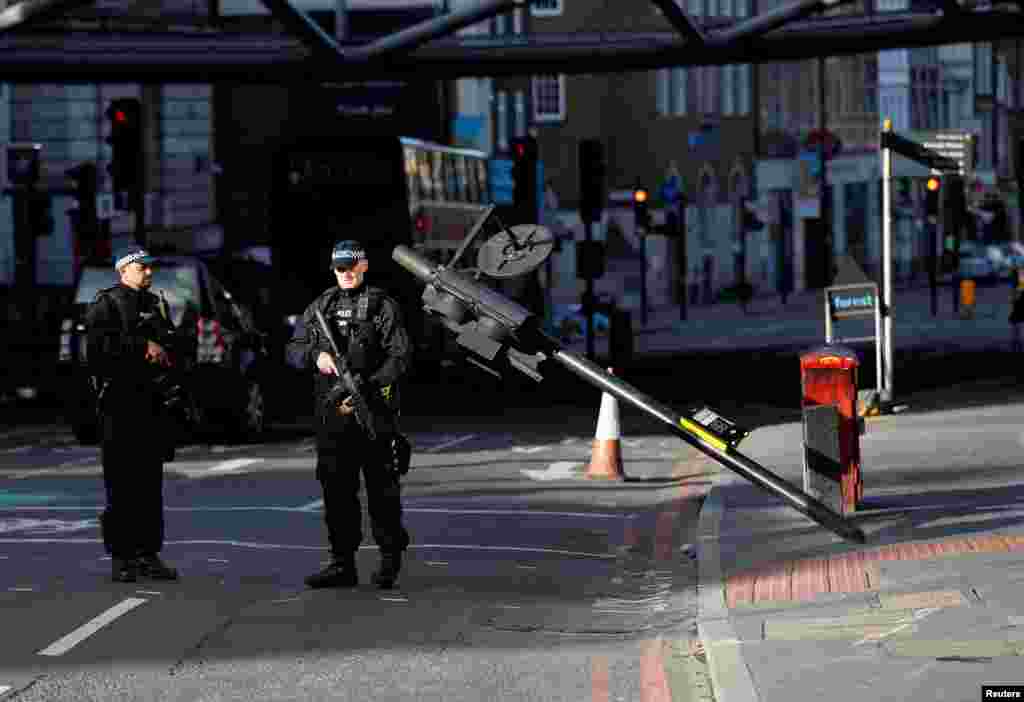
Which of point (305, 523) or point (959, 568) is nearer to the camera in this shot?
point (959, 568)

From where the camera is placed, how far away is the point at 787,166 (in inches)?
3777

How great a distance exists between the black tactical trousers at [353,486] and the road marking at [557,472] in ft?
27.6

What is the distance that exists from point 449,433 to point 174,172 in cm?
3263

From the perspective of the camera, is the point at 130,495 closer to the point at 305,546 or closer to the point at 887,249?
the point at 305,546

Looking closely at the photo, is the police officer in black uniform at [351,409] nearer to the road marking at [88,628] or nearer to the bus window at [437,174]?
the road marking at [88,628]

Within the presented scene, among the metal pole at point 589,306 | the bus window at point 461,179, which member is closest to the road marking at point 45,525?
the bus window at point 461,179

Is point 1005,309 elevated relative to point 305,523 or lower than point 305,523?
lower

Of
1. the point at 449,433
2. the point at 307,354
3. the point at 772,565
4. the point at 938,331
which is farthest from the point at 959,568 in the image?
the point at 938,331

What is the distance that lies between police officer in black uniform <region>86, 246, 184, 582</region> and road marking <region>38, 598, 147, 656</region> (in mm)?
943

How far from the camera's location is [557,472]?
76.3ft

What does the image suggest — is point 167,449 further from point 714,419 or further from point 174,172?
point 174,172

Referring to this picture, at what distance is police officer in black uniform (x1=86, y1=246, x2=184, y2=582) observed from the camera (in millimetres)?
14445

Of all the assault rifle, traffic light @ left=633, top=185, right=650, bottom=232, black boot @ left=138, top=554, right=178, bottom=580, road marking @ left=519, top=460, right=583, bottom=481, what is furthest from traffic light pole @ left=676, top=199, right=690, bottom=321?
the assault rifle

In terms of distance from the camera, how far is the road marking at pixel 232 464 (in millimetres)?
23859
